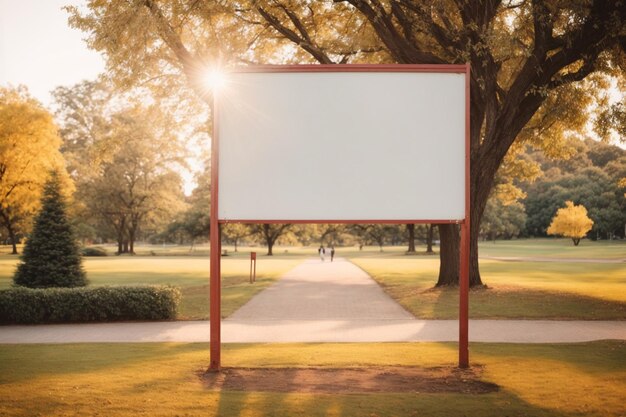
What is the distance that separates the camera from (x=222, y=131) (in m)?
7.79

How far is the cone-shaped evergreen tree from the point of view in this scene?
15258mm

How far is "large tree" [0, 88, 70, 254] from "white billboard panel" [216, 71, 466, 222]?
1414 inches

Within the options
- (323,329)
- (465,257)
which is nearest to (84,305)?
(323,329)

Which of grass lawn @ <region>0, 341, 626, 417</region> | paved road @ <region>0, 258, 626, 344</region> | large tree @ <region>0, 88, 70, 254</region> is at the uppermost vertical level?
large tree @ <region>0, 88, 70, 254</region>

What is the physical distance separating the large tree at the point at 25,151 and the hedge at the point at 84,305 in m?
29.1

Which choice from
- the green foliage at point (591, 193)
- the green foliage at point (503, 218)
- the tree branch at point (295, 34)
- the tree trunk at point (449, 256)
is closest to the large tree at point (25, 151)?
the tree branch at point (295, 34)

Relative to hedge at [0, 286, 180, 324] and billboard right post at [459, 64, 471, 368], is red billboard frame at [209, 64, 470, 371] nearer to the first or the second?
billboard right post at [459, 64, 471, 368]

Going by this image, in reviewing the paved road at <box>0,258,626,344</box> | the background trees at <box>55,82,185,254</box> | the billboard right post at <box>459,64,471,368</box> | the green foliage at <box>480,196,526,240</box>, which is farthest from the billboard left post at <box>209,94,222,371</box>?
the green foliage at <box>480,196,526,240</box>

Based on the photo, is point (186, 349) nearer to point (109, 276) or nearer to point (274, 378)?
point (274, 378)

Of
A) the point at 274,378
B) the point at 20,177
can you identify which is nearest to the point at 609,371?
the point at 274,378

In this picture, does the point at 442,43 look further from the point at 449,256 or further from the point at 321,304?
the point at 321,304

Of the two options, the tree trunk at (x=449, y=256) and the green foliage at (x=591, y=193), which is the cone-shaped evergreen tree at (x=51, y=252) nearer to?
the tree trunk at (x=449, y=256)

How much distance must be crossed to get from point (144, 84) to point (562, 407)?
712 inches

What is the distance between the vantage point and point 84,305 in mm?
12859
